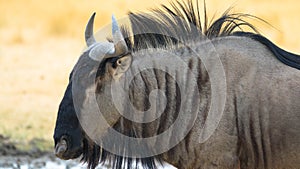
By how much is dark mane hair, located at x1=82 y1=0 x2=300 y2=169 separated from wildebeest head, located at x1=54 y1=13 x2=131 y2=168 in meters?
0.15

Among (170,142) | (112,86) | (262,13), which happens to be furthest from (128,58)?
(262,13)

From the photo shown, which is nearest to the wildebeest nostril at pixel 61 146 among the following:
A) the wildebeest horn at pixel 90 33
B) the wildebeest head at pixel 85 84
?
the wildebeest head at pixel 85 84

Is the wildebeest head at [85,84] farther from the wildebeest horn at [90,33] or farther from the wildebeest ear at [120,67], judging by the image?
the wildebeest horn at [90,33]

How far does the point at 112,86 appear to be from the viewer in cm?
570

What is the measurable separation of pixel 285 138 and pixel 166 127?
2.66 feet

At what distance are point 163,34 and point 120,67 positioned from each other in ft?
1.55

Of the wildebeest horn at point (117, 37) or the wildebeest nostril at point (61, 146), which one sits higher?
the wildebeest horn at point (117, 37)

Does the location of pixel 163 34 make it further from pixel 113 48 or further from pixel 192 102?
pixel 192 102

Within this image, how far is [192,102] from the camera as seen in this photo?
5.73 m

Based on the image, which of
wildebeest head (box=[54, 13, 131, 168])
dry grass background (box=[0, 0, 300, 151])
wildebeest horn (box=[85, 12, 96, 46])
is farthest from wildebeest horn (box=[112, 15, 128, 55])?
dry grass background (box=[0, 0, 300, 151])

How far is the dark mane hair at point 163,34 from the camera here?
5848 millimetres

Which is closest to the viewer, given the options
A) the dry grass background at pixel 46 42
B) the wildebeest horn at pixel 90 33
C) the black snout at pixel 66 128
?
the black snout at pixel 66 128

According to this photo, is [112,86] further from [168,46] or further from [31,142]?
[31,142]

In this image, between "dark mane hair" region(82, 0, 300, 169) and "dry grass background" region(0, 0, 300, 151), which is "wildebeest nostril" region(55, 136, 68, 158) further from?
"dry grass background" region(0, 0, 300, 151)
